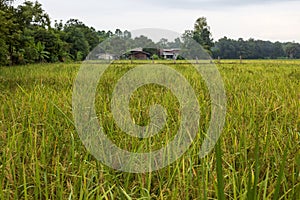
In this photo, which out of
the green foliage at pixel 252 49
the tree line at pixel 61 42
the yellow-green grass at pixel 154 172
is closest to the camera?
the yellow-green grass at pixel 154 172

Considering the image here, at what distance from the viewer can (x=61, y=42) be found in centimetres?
1812

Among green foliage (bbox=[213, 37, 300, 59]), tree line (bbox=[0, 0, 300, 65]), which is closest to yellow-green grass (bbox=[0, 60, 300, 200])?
tree line (bbox=[0, 0, 300, 65])

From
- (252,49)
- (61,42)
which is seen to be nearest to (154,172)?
(61,42)

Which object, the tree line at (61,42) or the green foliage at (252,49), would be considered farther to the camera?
the green foliage at (252,49)

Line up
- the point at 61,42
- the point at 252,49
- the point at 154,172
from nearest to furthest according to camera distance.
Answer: the point at 154,172 < the point at 61,42 < the point at 252,49

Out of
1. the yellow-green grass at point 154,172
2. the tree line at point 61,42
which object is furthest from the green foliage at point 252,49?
the yellow-green grass at point 154,172

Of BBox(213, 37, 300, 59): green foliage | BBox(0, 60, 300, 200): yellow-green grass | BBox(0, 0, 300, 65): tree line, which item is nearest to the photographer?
BBox(0, 60, 300, 200): yellow-green grass

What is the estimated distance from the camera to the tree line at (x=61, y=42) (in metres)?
5.25

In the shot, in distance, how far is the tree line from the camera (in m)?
5.25

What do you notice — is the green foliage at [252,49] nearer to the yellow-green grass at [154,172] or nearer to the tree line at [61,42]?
the tree line at [61,42]

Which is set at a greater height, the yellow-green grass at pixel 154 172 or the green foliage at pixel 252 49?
the green foliage at pixel 252 49

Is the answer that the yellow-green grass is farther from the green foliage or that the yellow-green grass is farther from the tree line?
the green foliage

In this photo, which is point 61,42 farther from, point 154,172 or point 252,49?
point 252,49

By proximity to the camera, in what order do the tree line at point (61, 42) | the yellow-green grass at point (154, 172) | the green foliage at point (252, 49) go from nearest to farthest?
the yellow-green grass at point (154, 172)
the tree line at point (61, 42)
the green foliage at point (252, 49)
